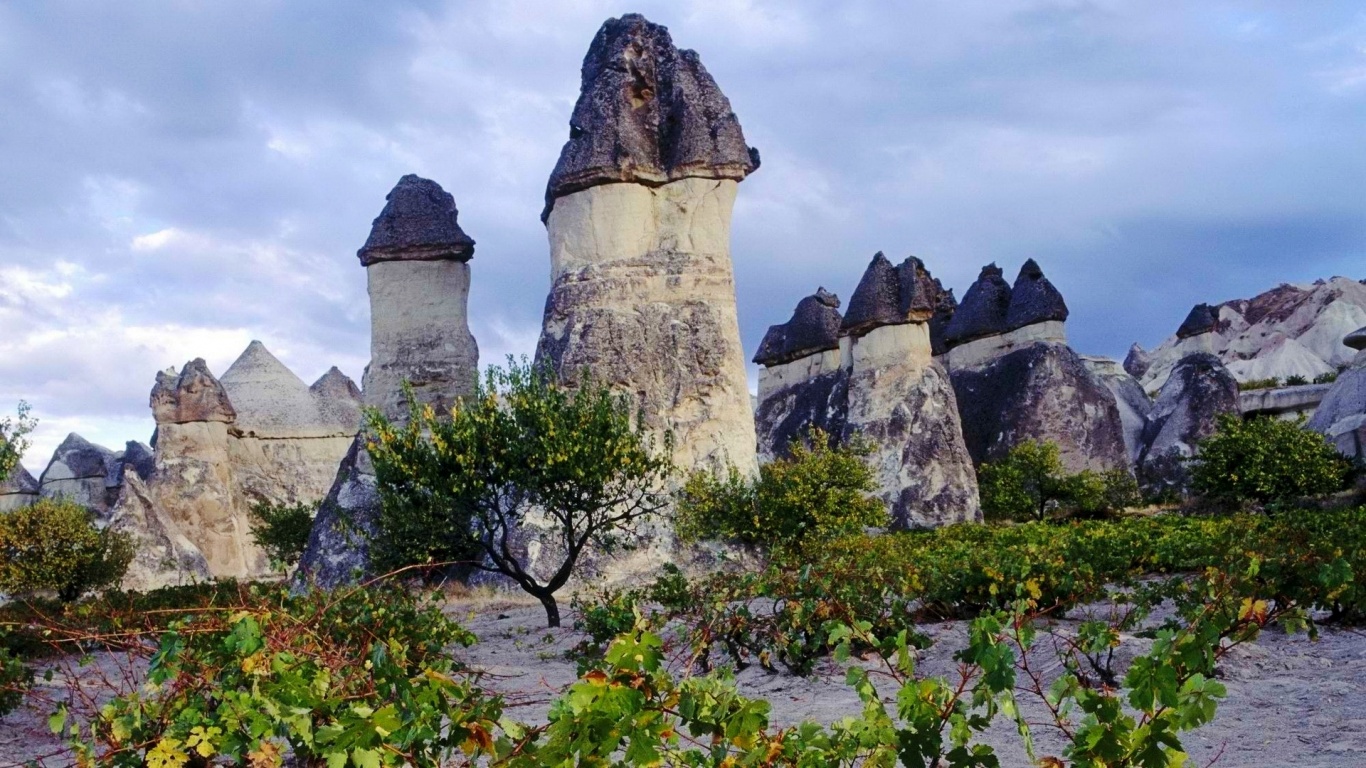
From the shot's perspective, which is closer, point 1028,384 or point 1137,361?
point 1028,384

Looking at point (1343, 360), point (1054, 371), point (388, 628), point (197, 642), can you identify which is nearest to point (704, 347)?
point (388, 628)

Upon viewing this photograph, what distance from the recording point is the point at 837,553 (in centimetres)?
1209

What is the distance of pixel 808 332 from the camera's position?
98.7 ft

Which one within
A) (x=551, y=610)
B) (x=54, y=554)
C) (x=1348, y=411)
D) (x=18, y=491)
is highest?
(x=18, y=491)

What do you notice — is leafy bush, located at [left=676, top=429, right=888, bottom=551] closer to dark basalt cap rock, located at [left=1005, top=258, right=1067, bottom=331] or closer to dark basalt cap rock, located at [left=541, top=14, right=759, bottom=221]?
dark basalt cap rock, located at [left=541, top=14, right=759, bottom=221]

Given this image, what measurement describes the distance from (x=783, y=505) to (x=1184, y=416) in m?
16.1

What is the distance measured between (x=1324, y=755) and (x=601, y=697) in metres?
3.76

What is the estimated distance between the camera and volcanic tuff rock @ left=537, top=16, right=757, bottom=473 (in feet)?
54.3

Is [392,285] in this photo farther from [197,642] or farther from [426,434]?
[197,642]

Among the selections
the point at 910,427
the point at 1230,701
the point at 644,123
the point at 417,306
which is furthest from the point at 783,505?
the point at 1230,701

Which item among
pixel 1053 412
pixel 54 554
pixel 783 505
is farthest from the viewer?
pixel 1053 412

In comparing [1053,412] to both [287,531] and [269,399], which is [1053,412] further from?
[269,399]

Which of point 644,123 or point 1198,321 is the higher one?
point 644,123

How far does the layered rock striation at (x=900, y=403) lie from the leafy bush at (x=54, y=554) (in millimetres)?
13172
